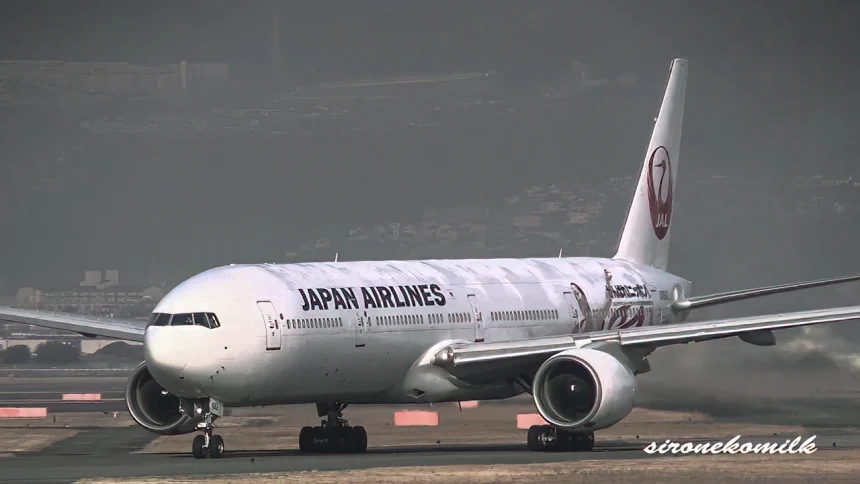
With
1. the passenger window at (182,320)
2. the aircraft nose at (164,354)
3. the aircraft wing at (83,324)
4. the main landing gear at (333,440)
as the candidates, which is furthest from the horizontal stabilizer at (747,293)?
the aircraft nose at (164,354)

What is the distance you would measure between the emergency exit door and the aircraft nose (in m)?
1.74

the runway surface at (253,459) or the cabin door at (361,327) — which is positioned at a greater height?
the cabin door at (361,327)

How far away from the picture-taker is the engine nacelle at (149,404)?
3195cm

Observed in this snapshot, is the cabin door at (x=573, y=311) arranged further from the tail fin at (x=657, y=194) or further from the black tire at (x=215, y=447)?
the black tire at (x=215, y=447)

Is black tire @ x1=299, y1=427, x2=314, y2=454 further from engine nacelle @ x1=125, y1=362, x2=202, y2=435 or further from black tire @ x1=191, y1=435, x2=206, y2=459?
black tire @ x1=191, y1=435, x2=206, y2=459

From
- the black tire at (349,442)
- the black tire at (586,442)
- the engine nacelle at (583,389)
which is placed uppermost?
the engine nacelle at (583,389)

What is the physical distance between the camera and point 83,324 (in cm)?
3450

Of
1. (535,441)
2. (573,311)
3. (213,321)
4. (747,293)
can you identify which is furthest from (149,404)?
(747,293)

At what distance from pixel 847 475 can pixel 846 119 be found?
110 m

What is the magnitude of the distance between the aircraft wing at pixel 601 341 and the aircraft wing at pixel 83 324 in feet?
23.1

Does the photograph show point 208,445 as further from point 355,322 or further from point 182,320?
point 355,322

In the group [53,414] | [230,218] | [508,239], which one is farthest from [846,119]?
[53,414]

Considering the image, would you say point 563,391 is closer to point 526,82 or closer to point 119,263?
point 119,263

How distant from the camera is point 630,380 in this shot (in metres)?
31.2
